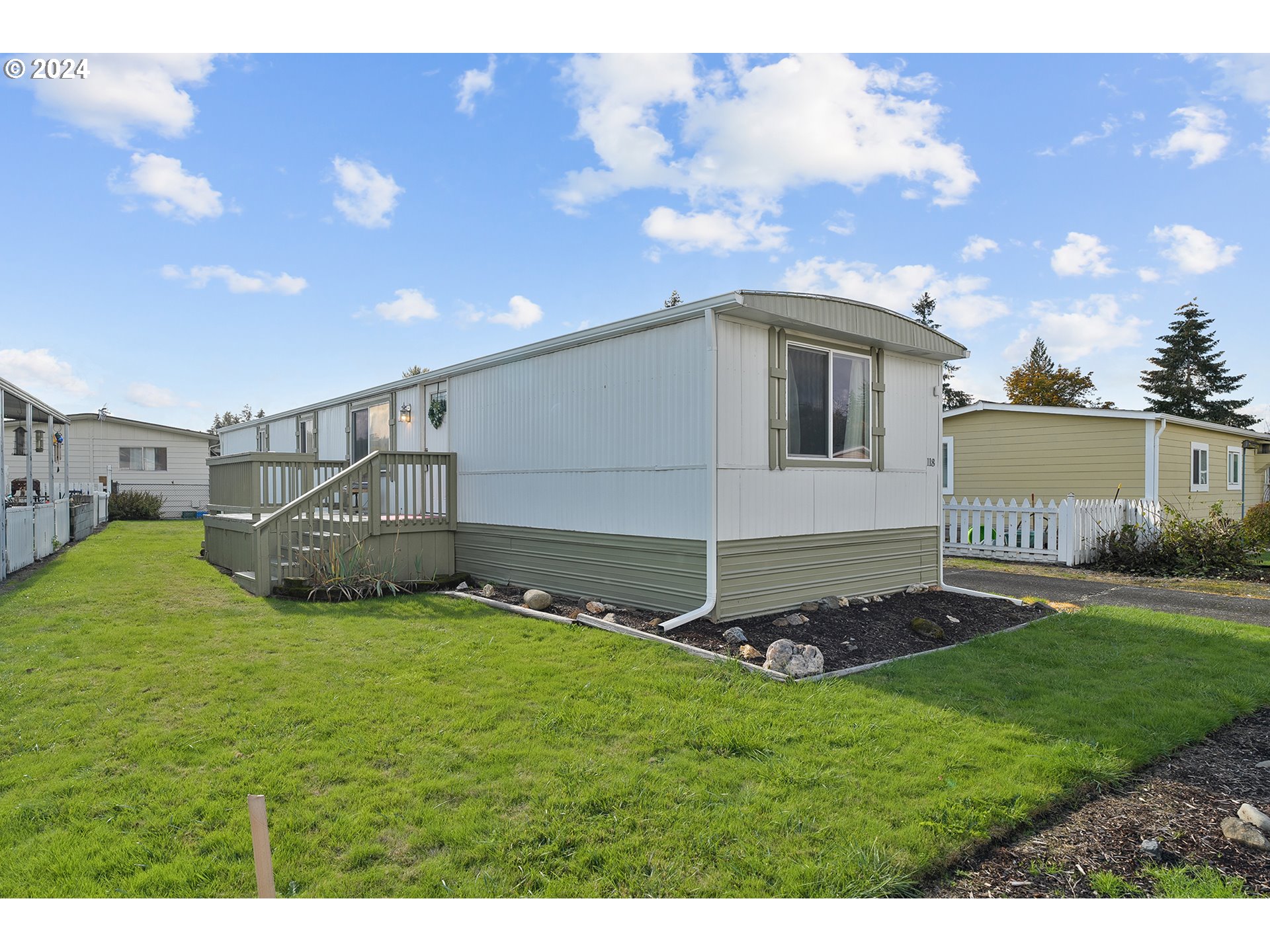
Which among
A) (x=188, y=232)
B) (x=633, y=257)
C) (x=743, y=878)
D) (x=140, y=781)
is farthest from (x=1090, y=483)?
(x=188, y=232)

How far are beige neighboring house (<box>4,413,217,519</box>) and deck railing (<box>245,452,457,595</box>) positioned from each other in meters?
20.1

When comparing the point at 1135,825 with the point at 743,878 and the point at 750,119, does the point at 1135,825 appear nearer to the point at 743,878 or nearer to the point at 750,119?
the point at 743,878

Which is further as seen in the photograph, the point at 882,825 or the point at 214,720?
the point at 214,720

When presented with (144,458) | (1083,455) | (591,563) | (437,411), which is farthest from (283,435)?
(1083,455)

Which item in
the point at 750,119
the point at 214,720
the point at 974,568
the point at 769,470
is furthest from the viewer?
the point at 974,568

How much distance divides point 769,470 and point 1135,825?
4093 millimetres

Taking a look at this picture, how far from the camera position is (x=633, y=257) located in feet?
38.3

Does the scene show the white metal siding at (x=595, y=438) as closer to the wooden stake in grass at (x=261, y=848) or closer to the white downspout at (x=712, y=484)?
the white downspout at (x=712, y=484)

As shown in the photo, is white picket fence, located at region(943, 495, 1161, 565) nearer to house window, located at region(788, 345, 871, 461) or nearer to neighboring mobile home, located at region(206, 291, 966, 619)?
neighboring mobile home, located at region(206, 291, 966, 619)

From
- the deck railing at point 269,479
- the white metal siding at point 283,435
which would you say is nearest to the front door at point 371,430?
the deck railing at point 269,479

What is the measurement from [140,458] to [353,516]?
22.6m

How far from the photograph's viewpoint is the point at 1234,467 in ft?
58.3

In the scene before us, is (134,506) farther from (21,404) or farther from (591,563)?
(591,563)

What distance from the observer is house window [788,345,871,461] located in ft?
23.0
